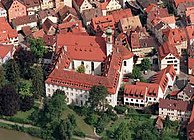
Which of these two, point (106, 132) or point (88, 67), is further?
point (88, 67)

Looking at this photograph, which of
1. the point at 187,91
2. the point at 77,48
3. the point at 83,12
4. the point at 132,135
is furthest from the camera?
the point at 83,12

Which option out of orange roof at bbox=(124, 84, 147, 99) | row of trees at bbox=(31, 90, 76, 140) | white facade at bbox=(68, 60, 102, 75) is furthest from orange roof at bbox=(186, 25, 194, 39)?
row of trees at bbox=(31, 90, 76, 140)

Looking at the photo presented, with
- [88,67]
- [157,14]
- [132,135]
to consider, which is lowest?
[132,135]

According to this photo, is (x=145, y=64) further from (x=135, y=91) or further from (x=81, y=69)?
(x=81, y=69)

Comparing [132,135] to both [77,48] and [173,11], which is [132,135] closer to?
[77,48]

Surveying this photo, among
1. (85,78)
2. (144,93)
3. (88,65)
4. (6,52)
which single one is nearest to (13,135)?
(85,78)

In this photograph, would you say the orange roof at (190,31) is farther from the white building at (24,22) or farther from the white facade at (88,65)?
the white building at (24,22)

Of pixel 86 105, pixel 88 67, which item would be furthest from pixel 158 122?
pixel 88 67
